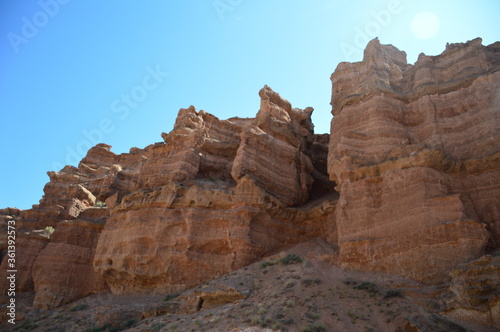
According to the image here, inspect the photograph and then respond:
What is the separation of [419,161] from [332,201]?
9.58m

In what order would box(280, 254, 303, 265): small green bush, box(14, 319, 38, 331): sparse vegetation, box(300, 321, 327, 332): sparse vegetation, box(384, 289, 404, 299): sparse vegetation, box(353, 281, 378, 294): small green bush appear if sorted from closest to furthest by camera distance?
box(300, 321, 327, 332): sparse vegetation < box(384, 289, 404, 299): sparse vegetation < box(353, 281, 378, 294): small green bush < box(280, 254, 303, 265): small green bush < box(14, 319, 38, 331): sparse vegetation

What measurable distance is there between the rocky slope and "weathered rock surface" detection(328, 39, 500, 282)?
8 cm

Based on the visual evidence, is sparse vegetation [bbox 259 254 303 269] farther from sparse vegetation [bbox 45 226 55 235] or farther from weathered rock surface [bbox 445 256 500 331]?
sparse vegetation [bbox 45 226 55 235]

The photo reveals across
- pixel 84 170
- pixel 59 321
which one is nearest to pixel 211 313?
pixel 59 321

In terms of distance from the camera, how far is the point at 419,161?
20.5 metres

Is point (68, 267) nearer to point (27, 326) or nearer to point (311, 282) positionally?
point (27, 326)

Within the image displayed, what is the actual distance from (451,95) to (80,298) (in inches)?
1273

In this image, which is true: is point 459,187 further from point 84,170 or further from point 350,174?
point 84,170

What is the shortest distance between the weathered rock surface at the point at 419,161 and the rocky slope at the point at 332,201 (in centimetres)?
8

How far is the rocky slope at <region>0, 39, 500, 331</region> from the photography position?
712 inches

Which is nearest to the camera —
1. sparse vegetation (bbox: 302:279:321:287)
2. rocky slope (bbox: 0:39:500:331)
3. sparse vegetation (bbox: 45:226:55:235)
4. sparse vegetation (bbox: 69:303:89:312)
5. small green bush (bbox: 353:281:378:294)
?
small green bush (bbox: 353:281:378:294)

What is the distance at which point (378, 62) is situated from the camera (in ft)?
98.6

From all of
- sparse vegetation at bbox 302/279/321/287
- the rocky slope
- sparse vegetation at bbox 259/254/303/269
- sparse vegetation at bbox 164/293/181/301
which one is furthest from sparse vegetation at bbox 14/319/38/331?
sparse vegetation at bbox 302/279/321/287

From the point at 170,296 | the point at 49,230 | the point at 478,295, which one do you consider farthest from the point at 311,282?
the point at 49,230
